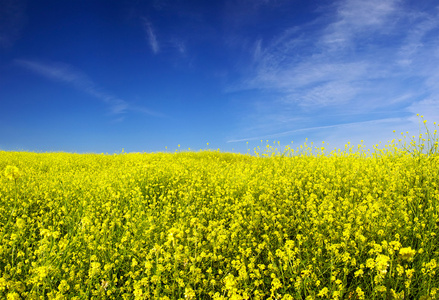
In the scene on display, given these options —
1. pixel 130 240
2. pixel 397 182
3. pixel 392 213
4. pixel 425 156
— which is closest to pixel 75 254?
pixel 130 240

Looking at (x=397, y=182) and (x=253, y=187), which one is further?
(x=253, y=187)

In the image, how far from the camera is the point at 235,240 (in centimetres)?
356

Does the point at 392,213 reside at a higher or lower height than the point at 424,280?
higher

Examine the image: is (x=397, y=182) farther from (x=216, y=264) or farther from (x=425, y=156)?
(x=216, y=264)

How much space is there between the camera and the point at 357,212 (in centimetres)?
385

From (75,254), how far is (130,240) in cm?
65

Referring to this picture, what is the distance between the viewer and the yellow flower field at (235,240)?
2.67 m

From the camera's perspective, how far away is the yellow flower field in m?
2.67

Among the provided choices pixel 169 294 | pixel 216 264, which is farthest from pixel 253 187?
pixel 169 294

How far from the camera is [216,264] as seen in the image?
11.0 ft

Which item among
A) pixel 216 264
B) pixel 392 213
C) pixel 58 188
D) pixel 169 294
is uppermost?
pixel 58 188

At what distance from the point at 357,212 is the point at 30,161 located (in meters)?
13.5

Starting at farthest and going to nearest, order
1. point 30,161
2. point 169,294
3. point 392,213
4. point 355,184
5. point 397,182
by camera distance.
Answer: point 30,161, point 355,184, point 397,182, point 392,213, point 169,294

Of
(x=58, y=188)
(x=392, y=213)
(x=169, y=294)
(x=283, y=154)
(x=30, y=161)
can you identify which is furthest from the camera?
(x=30, y=161)
